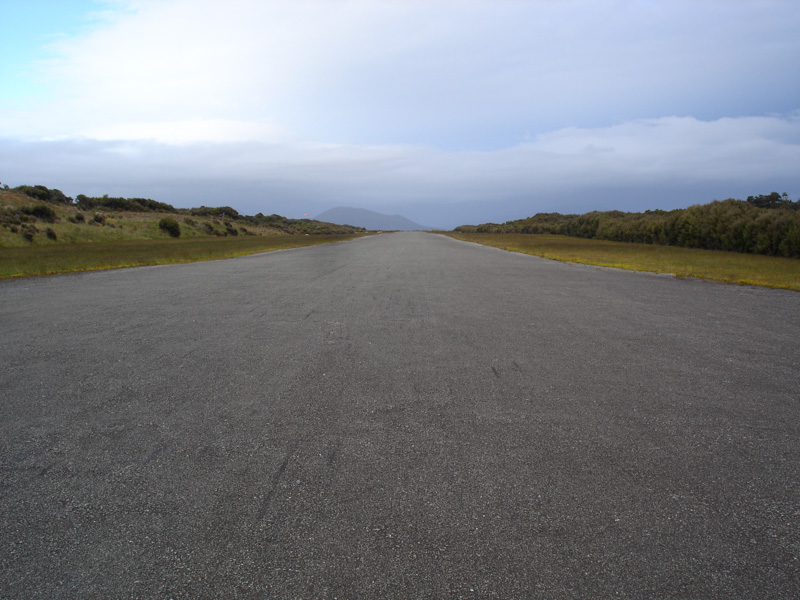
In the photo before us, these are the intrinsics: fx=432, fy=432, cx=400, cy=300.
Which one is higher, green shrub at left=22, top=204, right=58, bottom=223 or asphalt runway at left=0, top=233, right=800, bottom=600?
A: green shrub at left=22, top=204, right=58, bottom=223

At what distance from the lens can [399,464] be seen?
286 cm

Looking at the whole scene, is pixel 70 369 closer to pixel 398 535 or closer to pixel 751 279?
pixel 398 535

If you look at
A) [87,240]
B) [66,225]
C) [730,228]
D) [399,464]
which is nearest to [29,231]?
[87,240]

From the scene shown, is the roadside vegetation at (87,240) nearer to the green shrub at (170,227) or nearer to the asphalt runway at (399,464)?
the green shrub at (170,227)

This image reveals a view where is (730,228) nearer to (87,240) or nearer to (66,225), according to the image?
(87,240)

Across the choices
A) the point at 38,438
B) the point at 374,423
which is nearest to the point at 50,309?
the point at 38,438

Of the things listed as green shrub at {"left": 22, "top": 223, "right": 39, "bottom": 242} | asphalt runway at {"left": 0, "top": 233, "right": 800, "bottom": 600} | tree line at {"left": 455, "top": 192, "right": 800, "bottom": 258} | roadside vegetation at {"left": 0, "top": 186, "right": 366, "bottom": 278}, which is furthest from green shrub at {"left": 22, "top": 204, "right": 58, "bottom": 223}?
tree line at {"left": 455, "top": 192, "right": 800, "bottom": 258}

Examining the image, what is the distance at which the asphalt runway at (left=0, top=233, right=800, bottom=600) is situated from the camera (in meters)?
2.02

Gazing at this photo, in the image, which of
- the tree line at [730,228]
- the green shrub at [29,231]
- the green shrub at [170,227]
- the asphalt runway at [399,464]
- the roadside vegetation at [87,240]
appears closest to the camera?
the asphalt runway at [399,464]

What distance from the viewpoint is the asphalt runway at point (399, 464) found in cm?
202

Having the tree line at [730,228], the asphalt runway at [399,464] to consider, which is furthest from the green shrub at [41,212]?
the tree line at [730,228]

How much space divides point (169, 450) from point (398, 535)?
184 centimetres

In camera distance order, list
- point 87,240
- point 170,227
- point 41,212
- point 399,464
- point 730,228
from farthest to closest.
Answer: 1. point 170,227
2. point 41,212
3. point 87,240
4. point 730,228
5. point 399,464

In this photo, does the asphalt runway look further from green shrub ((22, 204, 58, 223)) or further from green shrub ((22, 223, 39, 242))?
green shrub ((22, 204, 58, 223))
